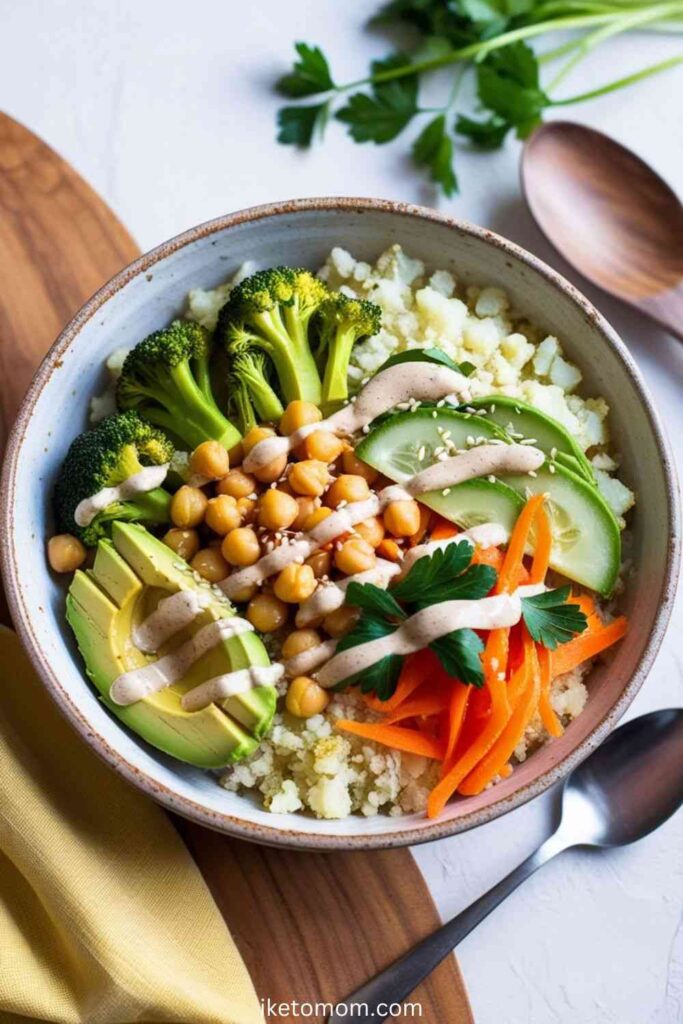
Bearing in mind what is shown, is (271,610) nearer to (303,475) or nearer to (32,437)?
(303,475)

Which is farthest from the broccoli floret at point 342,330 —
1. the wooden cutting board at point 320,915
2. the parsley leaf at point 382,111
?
the wooden cutting board at point 320,915

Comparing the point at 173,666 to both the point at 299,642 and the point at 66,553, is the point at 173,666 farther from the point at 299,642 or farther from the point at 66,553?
the point at 66,553

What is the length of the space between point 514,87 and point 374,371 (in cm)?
116

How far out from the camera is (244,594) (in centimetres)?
270

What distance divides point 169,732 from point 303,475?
2.37 ft

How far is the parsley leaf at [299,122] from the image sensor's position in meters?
3.42

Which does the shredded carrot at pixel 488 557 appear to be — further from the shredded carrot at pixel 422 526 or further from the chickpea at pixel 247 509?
the chickpea at pixel 247 509

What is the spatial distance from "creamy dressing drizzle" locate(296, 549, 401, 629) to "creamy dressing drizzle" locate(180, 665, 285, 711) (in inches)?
7.0

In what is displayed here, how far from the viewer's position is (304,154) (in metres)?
3.46

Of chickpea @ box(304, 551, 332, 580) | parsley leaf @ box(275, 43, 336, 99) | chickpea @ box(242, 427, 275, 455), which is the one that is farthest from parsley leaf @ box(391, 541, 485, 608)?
parsley leaf @ box(275, 43, 336, 99)

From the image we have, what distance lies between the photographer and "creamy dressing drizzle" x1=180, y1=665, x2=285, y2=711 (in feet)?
8.08

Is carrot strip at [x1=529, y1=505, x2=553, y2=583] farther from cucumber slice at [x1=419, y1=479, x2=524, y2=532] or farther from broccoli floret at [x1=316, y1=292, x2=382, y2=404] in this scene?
broccoli floret at [x1=316, y1=292, x2=382, y2=404]

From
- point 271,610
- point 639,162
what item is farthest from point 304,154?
point 271,610

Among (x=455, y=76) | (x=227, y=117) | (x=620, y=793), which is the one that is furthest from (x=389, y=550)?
(x=455, y=76)
